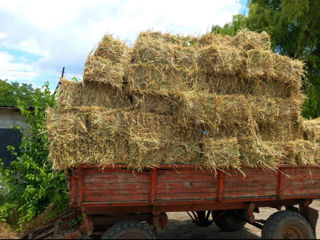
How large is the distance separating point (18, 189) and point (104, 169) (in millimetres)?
3789

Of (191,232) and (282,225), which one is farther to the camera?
(191,232)

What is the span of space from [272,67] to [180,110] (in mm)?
2186

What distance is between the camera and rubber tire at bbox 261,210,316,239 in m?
4.66

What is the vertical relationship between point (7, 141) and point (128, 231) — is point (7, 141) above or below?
above

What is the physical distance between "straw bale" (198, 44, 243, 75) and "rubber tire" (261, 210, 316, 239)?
275cm

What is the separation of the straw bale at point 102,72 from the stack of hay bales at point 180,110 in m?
0.02

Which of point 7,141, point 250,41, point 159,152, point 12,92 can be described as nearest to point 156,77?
point 159,152

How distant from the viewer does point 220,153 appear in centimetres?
443

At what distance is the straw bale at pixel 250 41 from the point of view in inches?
220

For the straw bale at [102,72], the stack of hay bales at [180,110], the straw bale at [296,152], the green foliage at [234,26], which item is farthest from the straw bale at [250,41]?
the green foliage at [234,26]

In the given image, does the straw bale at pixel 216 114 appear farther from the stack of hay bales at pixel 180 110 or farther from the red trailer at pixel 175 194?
the red trailer at pixel 175 194

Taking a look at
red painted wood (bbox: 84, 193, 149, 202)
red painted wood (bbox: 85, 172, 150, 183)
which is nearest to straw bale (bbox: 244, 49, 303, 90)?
red painted wood (bbox: 85, 172, 150, 183)

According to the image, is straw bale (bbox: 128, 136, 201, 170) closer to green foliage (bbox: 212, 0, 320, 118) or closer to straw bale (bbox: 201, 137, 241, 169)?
straw bale (bbox: 201, 137, 241, 169)

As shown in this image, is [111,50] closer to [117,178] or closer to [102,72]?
[102,72]
